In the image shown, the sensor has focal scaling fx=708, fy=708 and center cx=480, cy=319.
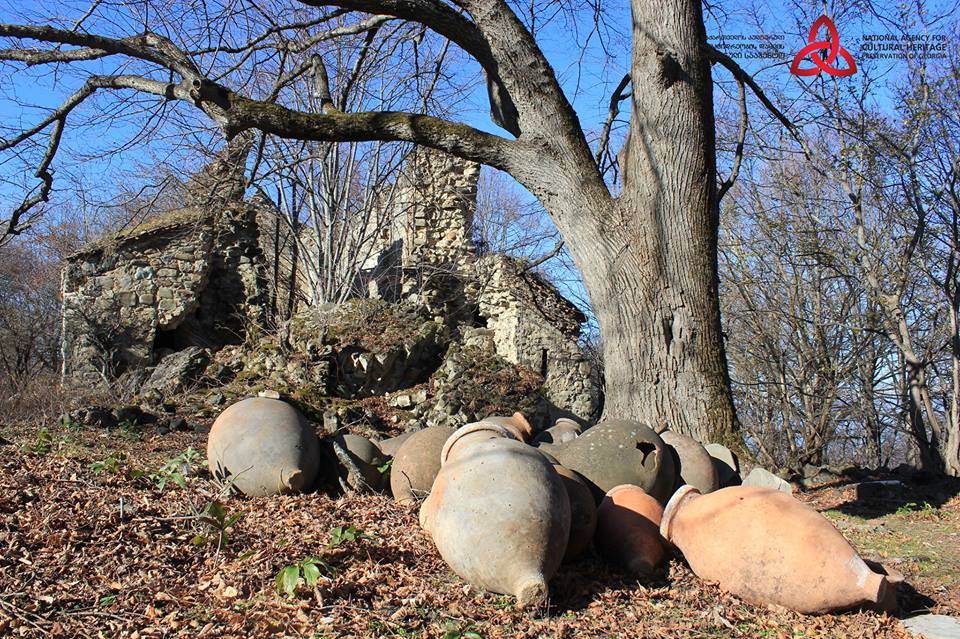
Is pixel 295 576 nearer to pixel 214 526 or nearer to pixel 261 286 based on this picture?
pixel 214 526

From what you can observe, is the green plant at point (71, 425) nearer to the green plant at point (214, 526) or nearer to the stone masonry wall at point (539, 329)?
the green plant at point (214, 526)

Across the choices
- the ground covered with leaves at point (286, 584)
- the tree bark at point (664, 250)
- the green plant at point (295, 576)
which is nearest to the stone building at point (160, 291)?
the tree bark at point (664, 250)

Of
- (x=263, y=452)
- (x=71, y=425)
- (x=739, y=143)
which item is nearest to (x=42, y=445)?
(x=71, y=425)

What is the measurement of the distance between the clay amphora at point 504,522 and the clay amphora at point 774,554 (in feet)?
2.67

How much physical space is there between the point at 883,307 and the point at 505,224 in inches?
651

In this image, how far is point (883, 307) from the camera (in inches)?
368

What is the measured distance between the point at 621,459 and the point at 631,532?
2.61ft

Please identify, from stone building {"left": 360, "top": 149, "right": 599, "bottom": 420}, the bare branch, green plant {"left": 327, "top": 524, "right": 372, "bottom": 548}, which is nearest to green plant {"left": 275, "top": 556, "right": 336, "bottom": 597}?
green plant {"left": 327, "top": 524, "right": 372, "bottom": 548}

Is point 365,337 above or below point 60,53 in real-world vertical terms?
below

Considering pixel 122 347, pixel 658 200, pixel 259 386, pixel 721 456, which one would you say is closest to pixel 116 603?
pixel 721 456

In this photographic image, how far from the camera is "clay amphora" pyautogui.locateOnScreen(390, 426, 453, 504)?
535 centimetres

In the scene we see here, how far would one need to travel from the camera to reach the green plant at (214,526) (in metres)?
3.77

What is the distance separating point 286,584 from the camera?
10.6 ft

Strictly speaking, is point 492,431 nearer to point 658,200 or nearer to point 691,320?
point 691,320
